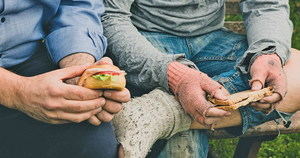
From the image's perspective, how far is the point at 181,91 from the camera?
2.24m

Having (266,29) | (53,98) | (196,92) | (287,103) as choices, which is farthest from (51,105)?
(266,29)

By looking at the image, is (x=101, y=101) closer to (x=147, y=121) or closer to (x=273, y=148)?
(x=147, y=121)

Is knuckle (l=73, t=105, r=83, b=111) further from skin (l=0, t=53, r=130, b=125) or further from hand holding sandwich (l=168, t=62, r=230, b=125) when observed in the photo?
hand holding sandwich (l=168, t=62, r=230, b=125)

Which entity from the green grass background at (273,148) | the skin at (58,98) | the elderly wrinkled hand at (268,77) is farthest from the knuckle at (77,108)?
the green grass background at (273,148)

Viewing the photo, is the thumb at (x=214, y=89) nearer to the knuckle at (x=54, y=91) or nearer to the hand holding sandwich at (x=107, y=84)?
the hand holding sandwich at (x=107, y=84)

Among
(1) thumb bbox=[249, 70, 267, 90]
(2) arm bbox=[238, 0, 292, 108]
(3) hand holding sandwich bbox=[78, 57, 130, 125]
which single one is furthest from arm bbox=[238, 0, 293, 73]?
(3) hand holding sandwich bbox=[78, 57, 130, 125]

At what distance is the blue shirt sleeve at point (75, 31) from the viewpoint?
2229mm

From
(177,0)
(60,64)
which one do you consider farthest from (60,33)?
(177,0)

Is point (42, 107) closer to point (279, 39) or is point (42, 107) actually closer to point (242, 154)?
point (279, 39)

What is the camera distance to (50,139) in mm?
1991

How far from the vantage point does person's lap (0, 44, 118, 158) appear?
197 centimetres

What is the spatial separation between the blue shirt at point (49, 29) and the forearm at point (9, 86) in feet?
0.83

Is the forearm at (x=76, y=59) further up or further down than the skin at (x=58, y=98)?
further down

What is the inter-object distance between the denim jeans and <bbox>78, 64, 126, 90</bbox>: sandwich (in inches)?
24.1
